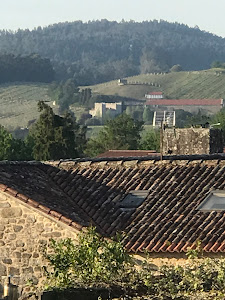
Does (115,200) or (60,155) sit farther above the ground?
(115,200)

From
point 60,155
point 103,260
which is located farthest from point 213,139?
point 60,155

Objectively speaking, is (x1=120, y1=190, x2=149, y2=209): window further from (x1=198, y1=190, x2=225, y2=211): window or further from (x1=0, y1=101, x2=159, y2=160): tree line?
(x1=0, y1=101, x2=159, y2=160): tree line

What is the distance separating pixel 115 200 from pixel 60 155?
3762 cm

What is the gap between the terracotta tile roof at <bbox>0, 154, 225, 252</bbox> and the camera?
17094mm

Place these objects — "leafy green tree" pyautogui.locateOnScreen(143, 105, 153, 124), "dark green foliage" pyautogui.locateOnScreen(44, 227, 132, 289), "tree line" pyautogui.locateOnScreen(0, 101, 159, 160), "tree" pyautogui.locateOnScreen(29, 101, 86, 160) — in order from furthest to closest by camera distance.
→ 1. "leafy green tree" pyautogui.locateOnScreen(143, 105, 153, 124)
2. "tree line" pyautogui.locateOnScreen(0, 101, 159, 160)
3. "tree" pyautogui.locateOnScreen(29, 101, 86, 160)
4. "dark green foliage" pyautogui.locateOnScreen(44, 227, 132, 289)

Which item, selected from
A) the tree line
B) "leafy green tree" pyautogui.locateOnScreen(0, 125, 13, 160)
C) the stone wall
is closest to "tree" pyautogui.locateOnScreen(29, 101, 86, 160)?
the tree line

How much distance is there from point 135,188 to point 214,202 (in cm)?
169

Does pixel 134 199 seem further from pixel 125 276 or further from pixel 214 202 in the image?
pixel 125 276

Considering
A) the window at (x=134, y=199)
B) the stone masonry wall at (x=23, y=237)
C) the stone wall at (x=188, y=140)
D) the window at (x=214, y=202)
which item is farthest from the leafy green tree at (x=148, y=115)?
the stone masonry wall at (x=23, y=237)

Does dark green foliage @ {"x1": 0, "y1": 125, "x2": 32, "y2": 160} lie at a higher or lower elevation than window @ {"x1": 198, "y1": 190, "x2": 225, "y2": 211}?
lower

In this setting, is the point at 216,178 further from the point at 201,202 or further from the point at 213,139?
the point at 213,139

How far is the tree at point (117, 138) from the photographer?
257 feet

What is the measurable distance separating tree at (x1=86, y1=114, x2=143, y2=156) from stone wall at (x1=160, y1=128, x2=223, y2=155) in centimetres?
4783

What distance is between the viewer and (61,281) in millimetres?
11672
